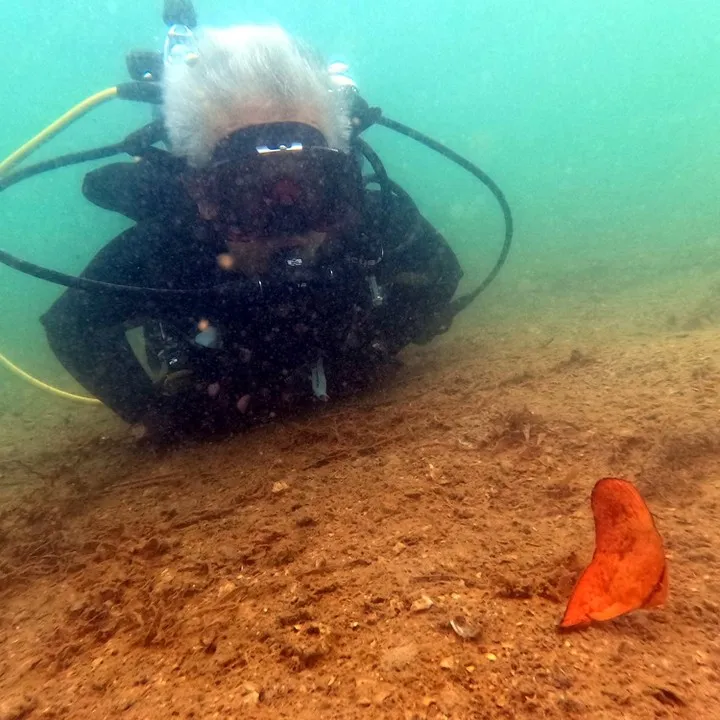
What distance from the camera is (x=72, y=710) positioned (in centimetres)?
133

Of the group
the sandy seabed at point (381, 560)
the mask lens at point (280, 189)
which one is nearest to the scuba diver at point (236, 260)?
A: the mask lens at point (280, 189)

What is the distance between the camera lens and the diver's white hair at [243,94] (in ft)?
11.5

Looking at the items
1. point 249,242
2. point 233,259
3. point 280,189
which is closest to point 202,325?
point 233,259

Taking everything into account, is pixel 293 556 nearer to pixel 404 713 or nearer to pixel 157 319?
pixel 404 713

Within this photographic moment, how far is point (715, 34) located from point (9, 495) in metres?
160

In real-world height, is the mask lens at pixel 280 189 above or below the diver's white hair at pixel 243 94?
below

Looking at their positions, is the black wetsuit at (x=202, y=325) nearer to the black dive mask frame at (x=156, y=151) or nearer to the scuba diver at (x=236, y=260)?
the scuba diver at (x=236, y=260)

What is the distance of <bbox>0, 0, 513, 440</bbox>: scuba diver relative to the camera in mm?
3352

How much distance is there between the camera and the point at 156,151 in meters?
3.81

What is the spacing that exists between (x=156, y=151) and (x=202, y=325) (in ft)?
5.11

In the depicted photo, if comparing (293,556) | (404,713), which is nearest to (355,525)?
(293,556)

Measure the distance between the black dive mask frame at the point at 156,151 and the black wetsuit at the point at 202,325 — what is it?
159 mm

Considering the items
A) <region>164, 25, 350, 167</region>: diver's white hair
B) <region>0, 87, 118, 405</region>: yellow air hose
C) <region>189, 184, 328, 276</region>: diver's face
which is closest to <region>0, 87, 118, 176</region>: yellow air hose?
<region>0, 87, 118, 405</region>: yellow air hose

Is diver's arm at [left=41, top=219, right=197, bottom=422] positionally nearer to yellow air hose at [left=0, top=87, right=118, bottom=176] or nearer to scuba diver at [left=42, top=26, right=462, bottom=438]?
scuba diver at [left=42, top=26, right=462, bottom=438]
